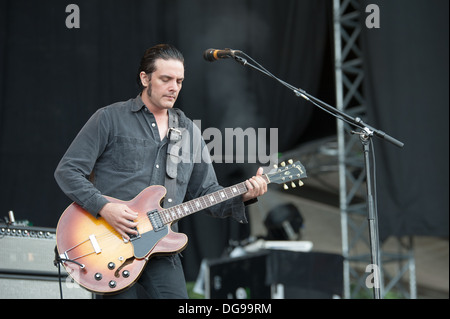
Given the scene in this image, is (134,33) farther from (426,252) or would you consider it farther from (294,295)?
(426,252)

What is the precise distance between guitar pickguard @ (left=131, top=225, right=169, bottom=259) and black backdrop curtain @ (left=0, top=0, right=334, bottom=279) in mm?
3227

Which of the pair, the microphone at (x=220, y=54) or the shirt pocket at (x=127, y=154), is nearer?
the shirt pocket at (x=127, y=154)

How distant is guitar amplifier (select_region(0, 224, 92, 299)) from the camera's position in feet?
13.4

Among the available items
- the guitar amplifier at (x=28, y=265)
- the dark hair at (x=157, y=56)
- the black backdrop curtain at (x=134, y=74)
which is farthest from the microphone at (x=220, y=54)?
the black backdrop curtain at (x=134, y=74)

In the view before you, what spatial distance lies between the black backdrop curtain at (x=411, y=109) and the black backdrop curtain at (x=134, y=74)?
90 cm

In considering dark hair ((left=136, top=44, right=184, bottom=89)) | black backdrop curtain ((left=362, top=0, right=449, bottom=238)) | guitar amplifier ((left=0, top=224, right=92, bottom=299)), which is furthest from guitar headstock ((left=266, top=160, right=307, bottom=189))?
black backdrop curtain ((left=362, top=0, right=449, bottom=238))

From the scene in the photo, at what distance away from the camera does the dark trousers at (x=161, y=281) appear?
3.12 meters

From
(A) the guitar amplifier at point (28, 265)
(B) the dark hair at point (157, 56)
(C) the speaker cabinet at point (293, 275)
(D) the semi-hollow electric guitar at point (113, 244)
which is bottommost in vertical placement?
(C) the speaker cabinet at point (293, 275)

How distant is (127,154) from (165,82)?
47cm

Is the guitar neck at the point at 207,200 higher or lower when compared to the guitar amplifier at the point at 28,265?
higher

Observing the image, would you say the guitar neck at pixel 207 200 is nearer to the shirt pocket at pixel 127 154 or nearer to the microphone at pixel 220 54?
the shirt pocket at pixel 127 154

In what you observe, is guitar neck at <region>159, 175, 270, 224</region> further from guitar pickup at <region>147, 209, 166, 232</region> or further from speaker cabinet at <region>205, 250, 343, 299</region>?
speaker cabinet at <region>205, 250, 343, 299</region>

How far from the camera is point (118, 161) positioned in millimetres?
3273

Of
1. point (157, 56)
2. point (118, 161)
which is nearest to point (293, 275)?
point (118, 161)
